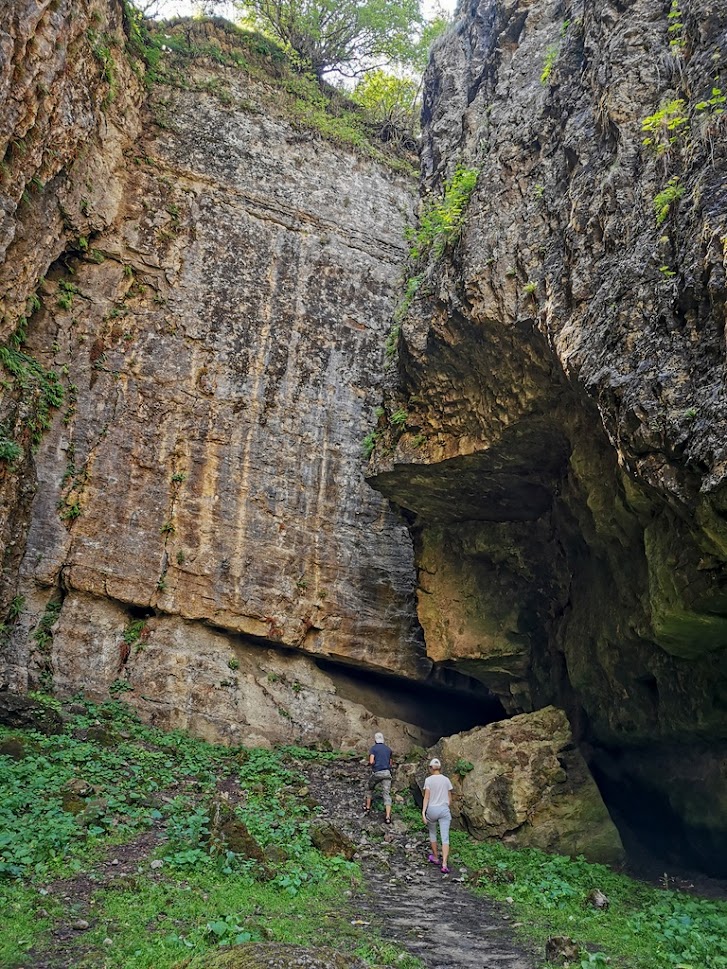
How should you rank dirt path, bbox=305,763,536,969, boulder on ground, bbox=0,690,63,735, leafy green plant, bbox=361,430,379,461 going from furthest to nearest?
leafy green plant, bbox=361,430,379,461, boulder on ground, bbox=0,690,63,735, dirt path, bbox=305,763,536,969

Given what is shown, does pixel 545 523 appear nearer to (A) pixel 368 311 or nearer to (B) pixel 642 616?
(B) pixel 642 616

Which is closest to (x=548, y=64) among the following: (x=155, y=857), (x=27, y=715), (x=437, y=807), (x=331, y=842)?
(x=437, y=807)

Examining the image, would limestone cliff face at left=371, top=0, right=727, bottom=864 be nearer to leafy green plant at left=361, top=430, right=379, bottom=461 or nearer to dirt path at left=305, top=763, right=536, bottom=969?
leafy green plant at left=361, top=430, right=379, bottom=461

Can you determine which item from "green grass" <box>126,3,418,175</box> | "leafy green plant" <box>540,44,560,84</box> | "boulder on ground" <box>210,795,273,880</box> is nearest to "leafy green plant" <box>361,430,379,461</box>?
"leafy green plant" <box>540,44,560,84</box>

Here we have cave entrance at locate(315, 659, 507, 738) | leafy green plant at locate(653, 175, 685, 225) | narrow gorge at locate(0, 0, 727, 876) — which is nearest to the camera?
leafy green plant at locate(653, 175, 685, 225)

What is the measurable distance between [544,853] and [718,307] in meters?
6.95

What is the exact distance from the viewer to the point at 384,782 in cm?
984

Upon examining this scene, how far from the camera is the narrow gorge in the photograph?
758 cm

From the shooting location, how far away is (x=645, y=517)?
26.3 feet

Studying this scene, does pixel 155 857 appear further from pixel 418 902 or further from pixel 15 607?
pixel 15 607

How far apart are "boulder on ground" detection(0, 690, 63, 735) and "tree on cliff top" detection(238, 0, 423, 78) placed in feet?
54.5

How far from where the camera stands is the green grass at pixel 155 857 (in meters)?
5.19

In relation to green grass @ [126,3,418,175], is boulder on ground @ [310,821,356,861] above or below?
below

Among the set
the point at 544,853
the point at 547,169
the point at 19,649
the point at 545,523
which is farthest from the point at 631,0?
the point at 19,649
